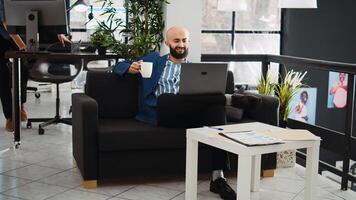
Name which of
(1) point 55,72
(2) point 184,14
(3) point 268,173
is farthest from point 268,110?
(1) point 55,72

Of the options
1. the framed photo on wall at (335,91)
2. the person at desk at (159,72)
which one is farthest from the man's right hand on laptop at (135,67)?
the framed photo on wall at (335,91)

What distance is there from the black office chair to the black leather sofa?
1772 millimetres

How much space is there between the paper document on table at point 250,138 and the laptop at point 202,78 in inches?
30.6

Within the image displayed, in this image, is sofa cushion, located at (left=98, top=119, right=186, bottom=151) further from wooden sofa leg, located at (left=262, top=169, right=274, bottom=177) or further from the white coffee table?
wooden sofa leg, located at (left=262, top=169, right=274, bottom=177)

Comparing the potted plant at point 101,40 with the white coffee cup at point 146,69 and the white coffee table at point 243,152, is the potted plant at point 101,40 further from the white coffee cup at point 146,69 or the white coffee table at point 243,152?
the white coffee table at point 243,152

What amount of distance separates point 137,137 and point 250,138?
106 cm

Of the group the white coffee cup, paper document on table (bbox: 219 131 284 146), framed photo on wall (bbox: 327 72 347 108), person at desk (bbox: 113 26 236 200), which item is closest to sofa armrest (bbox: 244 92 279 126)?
person at desk (bbox: 113 26 236 200)

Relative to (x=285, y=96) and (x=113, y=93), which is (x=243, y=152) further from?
(x=285, y=96)

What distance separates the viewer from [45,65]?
236 inches

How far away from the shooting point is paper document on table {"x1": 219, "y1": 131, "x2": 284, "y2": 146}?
2.82m

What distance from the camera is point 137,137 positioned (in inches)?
146

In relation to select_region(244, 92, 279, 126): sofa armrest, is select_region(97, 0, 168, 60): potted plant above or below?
above

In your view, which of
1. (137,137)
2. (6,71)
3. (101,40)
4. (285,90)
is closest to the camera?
(137,137)

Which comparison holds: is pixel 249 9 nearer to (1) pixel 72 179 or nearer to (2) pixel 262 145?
(1) pixel 72 179
